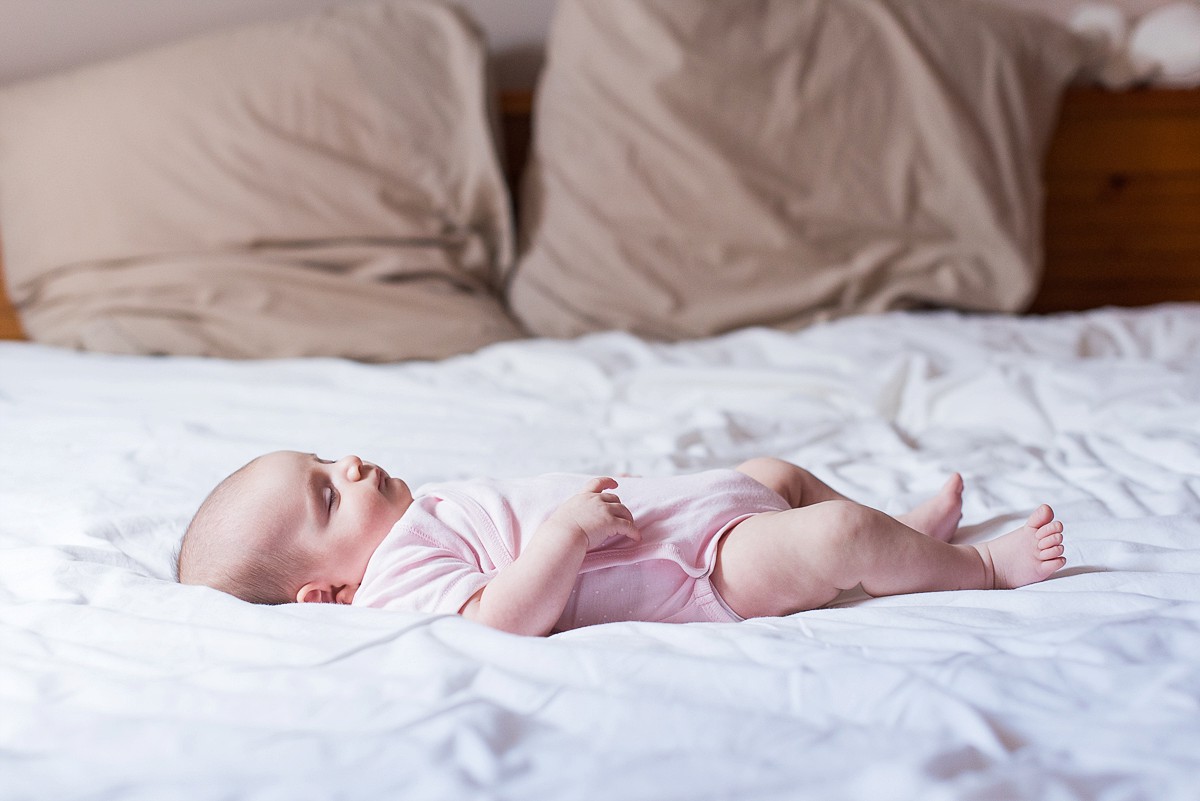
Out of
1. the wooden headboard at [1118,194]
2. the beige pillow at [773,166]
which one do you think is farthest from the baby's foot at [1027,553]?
the wooden headboard at [1118,194]

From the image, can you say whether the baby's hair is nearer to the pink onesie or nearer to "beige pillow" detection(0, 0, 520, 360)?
the pink onesie

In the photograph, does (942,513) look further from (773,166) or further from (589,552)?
(773,166)

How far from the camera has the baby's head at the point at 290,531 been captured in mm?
851

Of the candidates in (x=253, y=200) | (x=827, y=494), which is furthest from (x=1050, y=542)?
(x=253, y=200)

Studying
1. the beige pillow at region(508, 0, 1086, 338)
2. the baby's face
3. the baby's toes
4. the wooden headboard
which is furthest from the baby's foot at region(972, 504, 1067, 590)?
the wooden headboard

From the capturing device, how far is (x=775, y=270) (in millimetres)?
1746

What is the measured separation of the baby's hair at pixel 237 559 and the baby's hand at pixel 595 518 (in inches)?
9.7

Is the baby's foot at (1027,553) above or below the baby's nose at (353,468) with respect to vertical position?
above

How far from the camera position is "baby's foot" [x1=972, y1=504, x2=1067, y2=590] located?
0.80 meters

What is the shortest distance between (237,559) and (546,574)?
28 cm

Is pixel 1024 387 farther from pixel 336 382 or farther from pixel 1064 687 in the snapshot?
pixel 336 382

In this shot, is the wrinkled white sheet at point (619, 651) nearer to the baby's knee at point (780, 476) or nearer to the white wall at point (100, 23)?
the baby's knee at point (780, 476)

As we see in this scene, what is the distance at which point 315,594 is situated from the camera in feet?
2.90

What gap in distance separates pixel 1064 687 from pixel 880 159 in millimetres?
1350
